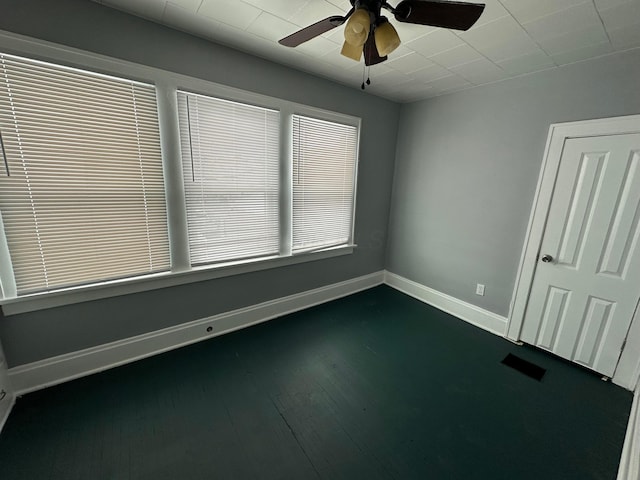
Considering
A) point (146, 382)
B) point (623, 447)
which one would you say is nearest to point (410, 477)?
point (623, 447)

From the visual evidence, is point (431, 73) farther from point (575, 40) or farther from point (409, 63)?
point (575, 40)

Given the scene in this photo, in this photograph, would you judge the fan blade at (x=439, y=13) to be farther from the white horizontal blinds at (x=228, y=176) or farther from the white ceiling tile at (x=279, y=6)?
the white horizontal blinds at (x=228, y=176)

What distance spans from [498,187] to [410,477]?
263 cm

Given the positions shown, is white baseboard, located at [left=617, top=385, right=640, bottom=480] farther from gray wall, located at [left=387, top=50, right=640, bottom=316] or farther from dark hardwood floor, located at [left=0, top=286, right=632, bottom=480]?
gray wall, located at [left=387, top=50, right=640, bottom=316]

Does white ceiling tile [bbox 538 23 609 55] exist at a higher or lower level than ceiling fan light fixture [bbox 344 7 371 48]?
higher

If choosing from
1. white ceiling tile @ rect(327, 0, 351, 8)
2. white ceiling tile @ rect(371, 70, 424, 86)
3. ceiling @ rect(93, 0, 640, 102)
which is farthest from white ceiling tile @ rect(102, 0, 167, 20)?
white ceiling tile @ rect(371, 70, 424, 86)

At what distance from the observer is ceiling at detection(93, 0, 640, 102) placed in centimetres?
153

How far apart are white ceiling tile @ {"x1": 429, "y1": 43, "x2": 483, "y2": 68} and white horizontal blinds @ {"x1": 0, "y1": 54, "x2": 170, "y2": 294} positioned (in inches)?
90.1

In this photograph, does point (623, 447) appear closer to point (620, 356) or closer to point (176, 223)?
point (620, 356)

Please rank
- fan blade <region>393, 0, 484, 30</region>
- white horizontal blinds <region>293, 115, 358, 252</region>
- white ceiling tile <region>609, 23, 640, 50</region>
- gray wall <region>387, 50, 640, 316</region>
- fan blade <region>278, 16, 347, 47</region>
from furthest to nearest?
white horizontal blinds <region>293, 115, 358, 252</region> < gray wall <region>387, 50, 640, 316</region> < white ceiling tile <region>609, 23, 640, 50</region> < fan blade <region>278, 16, 347, 47</region> < fan blade <region>393, 0, 484, 30</region>

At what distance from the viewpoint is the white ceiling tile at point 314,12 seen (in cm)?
154

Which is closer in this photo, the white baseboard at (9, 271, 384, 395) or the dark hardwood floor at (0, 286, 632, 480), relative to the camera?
the dark hardwood floor at (0, 286, 632, 480)

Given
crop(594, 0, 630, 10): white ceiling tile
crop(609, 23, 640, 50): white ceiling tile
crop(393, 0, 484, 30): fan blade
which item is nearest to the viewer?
crop(393, 0, 484, 30): fan blade

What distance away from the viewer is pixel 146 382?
192 centimetres
